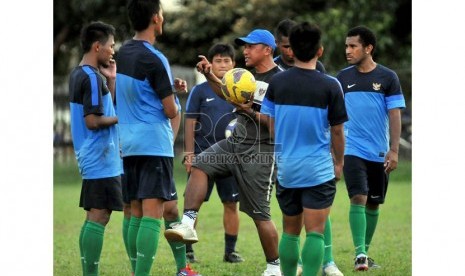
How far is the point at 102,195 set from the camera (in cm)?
899

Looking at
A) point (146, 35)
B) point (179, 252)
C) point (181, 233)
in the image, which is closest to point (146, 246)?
point (181, 233)

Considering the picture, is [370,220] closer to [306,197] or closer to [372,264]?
[372,264]

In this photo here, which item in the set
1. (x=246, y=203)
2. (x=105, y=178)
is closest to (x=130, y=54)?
(x=105, y=178)

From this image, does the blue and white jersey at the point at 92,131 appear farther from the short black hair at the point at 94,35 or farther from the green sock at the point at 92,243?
the green sock at the point at 92,243

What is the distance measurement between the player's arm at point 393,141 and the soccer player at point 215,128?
1.98 meters

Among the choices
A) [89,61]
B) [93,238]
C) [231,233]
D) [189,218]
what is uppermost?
[89,61]

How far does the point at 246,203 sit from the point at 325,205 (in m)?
1.19

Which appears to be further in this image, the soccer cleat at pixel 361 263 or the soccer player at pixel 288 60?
the soccer cleat at pixel 361 263

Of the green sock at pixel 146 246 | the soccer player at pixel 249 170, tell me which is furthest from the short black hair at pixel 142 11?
the green sock at pixel 146 246

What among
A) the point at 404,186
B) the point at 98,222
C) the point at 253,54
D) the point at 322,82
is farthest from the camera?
the point at 404,186

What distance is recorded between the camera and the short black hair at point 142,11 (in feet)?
28.6

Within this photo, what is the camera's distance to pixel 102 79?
29.9ft

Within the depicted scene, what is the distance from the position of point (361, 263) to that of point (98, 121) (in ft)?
10.9

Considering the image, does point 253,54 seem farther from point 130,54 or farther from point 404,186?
point 404,186
